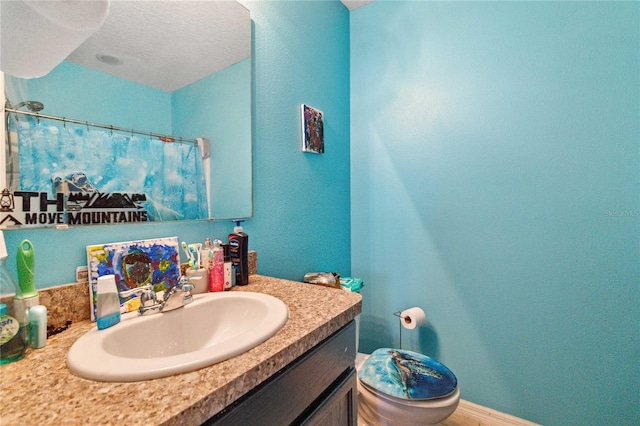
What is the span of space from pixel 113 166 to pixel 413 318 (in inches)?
56.4

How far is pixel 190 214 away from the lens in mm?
922

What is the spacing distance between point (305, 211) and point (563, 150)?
1209mm

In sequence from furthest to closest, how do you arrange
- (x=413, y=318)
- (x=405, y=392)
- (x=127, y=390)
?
(x=413, y=318) < (x=405, y=392) < (x=127, y=390)

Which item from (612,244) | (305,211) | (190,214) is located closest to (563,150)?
(612,244)

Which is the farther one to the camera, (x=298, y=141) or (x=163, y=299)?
(x=298, y=141)

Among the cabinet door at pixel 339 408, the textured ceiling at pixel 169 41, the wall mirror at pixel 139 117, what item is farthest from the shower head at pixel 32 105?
the cabinet door at pixel 339 408

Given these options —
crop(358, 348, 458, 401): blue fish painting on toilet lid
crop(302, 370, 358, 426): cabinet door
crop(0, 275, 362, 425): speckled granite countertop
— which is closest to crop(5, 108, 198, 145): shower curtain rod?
crop(0, 275, 362, 425): speckled granite countertop

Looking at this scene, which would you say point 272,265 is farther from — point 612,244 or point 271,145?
point 612,244

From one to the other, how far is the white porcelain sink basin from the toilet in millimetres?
602

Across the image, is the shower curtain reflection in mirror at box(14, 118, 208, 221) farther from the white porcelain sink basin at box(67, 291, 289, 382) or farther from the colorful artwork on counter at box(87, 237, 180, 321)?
the white porcelain sink basin at box(67, 291, 289, 382)

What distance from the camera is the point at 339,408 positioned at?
0.73 m

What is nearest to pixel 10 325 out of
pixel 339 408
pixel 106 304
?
pixel 106 304

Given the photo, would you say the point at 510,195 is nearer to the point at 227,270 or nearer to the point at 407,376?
the point at 407,376

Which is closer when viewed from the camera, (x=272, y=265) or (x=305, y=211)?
(x=272, y=265)
